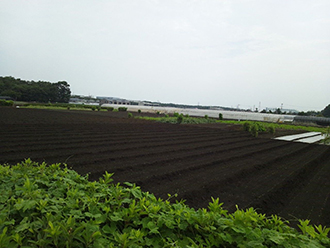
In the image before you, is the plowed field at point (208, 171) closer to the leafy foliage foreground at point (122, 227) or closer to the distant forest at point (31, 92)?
the leafy foliage foreground at point (122, 227)

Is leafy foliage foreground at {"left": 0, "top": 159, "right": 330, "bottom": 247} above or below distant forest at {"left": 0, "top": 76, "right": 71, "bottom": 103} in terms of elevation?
below

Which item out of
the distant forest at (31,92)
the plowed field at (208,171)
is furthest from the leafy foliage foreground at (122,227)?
the distant forest at (31,92)

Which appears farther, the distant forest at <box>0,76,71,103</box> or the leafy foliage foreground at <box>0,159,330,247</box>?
the distant forest at <box>0,76,71,103</box>

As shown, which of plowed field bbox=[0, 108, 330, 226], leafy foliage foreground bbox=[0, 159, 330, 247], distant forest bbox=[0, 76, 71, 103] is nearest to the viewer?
leafy foliage foreground bbox=[0, 159, 330, 247]

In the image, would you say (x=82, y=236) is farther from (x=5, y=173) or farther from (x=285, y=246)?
(x=5, y=173)

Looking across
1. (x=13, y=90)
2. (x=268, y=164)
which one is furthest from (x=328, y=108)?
(x=13, y=90)

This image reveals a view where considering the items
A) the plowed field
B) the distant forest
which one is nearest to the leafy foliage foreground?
the plowed field

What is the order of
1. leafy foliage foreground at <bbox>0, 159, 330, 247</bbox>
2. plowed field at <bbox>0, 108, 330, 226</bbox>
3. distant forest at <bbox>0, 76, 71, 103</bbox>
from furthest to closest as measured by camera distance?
distant forest at <bbox>0, 76, 71, 103</bbox> → plowed field at <bbox>0, 108, 330, 226</bbox> → leafy foliage foreground at <bbox>0, 159, 330, 247</bbox>

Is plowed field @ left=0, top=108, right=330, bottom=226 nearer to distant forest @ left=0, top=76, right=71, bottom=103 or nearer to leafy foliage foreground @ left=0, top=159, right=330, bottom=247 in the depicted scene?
leafy foliage foreground @ left=0, top=159, right=330, bottom=247

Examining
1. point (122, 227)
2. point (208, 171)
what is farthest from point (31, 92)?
point (122, 227)

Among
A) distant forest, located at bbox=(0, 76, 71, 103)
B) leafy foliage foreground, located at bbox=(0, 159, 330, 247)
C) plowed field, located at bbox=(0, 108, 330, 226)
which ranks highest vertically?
distant forest, located at bbox=(0, 76, 71, 103)

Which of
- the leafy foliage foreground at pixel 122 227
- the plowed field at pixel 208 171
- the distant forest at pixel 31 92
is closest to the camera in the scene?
the leafy foliage foreground at pixel 122 227

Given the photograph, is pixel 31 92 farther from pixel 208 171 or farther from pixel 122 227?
pixel 122 227

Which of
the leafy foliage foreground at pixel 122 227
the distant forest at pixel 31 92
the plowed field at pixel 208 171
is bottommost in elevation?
the plowed field at pixel 208 171
